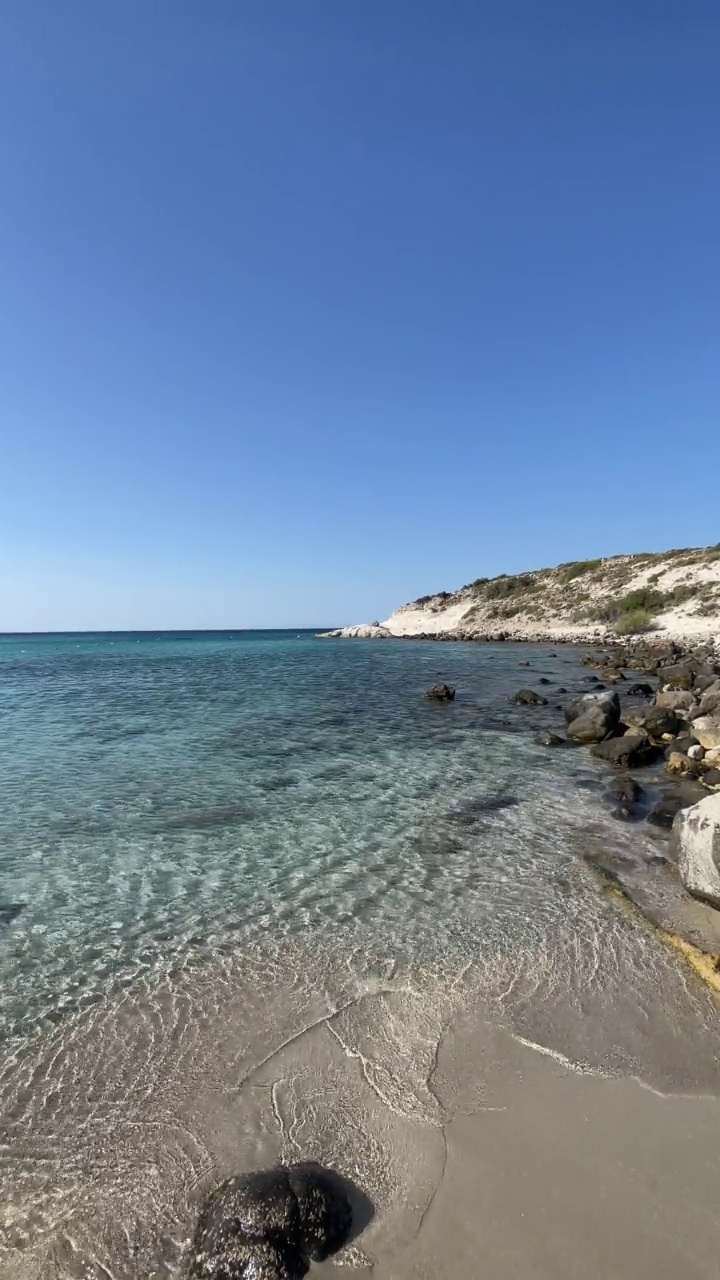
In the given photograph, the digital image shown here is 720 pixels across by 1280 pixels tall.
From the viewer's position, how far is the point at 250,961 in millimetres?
6293

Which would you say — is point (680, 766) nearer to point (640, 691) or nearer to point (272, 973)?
point (272, 973)

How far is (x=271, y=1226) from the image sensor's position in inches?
133

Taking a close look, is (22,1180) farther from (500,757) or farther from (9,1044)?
(500,757)

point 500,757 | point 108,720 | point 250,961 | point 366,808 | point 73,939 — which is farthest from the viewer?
point 108,720

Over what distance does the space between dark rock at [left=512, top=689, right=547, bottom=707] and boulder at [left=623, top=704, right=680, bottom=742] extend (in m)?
5.88

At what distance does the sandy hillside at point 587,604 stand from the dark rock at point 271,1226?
46.7m

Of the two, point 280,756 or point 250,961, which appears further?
point 280,756

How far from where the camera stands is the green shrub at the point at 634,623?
173 ft

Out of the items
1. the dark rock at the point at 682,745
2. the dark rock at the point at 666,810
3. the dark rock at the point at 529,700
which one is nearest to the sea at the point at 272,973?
the dark rock at the point at 666,810

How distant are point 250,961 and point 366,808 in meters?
5.15

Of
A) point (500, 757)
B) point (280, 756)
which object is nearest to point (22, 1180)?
point (280, 756)

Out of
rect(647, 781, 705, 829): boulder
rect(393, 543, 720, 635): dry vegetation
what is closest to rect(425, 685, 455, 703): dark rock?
rect(647, 781, 705, 829): boulder

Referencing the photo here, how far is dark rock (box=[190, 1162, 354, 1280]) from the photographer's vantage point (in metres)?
3.24

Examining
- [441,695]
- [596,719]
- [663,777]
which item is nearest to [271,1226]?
[663,777]
